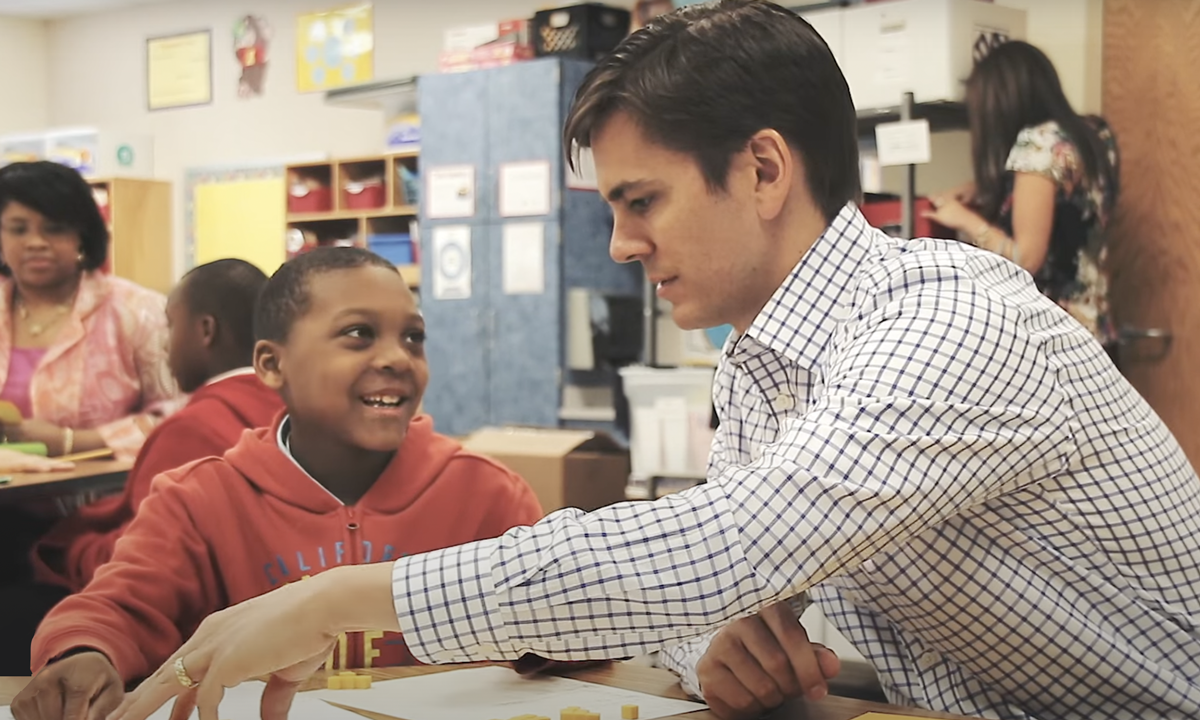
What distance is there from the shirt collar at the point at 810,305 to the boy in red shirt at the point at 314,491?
0.55m

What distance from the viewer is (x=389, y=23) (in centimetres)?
784

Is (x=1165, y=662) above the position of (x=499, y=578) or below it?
below

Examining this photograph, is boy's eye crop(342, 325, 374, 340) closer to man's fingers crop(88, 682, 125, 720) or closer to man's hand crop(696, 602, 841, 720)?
man's fingers crop(88, 682, 125, 720)

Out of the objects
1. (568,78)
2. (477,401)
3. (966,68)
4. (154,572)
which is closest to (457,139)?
(568,78)

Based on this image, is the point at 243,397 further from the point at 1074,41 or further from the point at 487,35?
the point at 487,35

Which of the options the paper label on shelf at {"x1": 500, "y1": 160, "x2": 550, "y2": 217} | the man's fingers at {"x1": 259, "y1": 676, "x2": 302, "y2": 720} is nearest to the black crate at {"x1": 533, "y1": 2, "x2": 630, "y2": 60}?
the paper label on shelf at {"x1": 500, "y1": 160, "x2": 550, "y2": 217}

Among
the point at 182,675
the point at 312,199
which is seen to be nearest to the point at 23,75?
the point at 312,199

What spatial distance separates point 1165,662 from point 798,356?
0.41m

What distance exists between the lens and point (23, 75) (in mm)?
9812

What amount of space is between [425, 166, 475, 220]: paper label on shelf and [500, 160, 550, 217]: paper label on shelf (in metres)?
0.19

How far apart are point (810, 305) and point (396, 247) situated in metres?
6.17

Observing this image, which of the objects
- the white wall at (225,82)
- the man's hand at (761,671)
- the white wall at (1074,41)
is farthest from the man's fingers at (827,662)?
the white wall at (225,82)

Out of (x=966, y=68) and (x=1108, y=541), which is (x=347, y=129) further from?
(x=1108, y=541)

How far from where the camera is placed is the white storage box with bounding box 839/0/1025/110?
4.13 m
